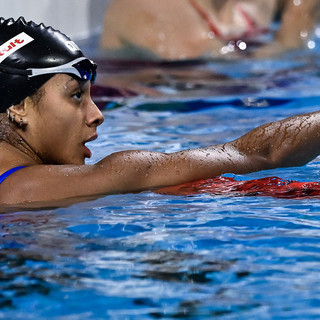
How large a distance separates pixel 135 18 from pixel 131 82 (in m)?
1.13

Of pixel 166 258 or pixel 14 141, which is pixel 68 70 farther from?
pixel 166 258

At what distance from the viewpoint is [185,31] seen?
771cm

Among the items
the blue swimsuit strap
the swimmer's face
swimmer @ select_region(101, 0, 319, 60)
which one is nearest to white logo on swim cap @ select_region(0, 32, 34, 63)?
the swimmer's face

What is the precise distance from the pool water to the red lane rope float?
0.03m

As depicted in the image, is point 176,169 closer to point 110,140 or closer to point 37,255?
point 37,255

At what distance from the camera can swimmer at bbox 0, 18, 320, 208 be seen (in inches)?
121

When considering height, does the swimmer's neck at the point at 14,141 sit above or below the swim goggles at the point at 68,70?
below

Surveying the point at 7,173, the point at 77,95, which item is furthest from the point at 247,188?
the point at 7,173

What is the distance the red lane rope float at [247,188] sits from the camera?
3.16 meters

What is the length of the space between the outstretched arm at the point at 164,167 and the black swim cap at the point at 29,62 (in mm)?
380

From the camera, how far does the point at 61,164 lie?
3.29 meters

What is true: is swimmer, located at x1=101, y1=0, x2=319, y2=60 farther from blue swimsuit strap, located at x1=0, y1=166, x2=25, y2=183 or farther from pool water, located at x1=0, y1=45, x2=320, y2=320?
blue swimsuit strap, located at x1=0, y1=166, x2=25, y2=183

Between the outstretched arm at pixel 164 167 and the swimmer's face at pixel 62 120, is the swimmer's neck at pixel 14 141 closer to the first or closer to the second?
the swimmer's face at pixel 62 120

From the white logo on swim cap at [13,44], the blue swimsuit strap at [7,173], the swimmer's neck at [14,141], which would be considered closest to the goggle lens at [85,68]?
the white logo on swim cap at [13,44]
